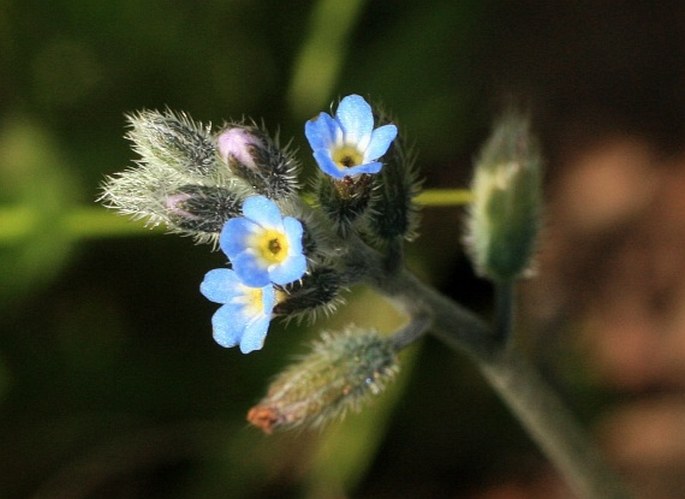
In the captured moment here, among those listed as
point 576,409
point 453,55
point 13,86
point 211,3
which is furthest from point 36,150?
point 576,409

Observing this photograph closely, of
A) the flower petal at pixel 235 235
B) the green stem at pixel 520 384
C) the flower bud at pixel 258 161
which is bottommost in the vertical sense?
the green stem at pixel 520 384

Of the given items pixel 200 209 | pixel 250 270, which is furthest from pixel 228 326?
pixel 200 209

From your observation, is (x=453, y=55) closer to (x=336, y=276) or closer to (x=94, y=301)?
(x=94, y=301)

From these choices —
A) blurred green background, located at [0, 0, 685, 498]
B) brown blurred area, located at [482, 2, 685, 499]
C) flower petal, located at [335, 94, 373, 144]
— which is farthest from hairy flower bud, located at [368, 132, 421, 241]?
brown blurred area, located at [482, 2, 685, 499]

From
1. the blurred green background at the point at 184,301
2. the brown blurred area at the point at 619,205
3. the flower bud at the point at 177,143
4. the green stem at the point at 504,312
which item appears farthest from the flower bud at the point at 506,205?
the brown blurred area at the point at 619,205

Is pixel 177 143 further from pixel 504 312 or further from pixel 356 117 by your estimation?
pixel 504 312

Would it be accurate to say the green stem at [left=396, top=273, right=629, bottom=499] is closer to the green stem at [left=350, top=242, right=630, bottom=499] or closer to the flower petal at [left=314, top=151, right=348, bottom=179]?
the green stem at [left=350, top=242, right=630, bottom=499]

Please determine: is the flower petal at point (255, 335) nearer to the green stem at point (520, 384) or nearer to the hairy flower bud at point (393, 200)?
the hairy flower bud at point (393, 200)
